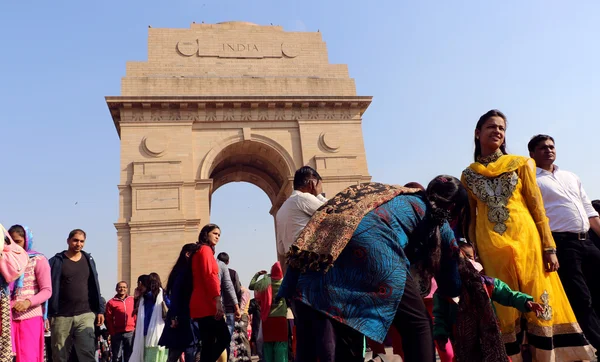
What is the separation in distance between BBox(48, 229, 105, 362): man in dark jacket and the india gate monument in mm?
11412

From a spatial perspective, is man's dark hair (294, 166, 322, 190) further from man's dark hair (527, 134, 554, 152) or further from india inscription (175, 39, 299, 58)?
india inscription (175, 39, 299, 58)

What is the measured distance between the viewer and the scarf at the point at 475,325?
109 inches

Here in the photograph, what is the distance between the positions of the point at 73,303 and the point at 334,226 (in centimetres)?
427

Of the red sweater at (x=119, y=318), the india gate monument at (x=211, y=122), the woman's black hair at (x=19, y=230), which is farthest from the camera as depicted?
the india gate monument at (x=211, y=122)

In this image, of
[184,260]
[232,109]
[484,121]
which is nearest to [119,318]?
[184,260]

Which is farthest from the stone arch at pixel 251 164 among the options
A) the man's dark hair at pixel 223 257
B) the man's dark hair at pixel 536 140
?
the man's dark hair at pixel 536 140

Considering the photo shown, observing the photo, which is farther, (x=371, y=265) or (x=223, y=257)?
(x=223, y=257)

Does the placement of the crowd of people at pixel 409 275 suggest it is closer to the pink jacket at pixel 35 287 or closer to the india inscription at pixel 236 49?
the pink jacket at pixel 35 287

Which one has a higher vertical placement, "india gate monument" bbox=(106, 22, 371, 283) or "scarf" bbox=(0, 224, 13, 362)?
"india gate monument" bbox=(106, 22, 371, 283)

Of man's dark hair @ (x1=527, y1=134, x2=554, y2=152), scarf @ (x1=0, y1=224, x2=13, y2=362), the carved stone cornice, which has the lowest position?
scarf @ (x1=0, y1=224, x2=13, y2=362)

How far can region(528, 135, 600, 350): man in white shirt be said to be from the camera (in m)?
3.91

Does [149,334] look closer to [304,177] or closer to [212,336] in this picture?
[212,336]

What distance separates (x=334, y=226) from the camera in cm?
264

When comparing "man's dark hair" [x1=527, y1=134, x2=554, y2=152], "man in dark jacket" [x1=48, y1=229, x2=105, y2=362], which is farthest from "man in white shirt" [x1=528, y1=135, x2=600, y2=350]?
"man in dark jacket" [x1=48, y1=229, x2=105, y2=362]
